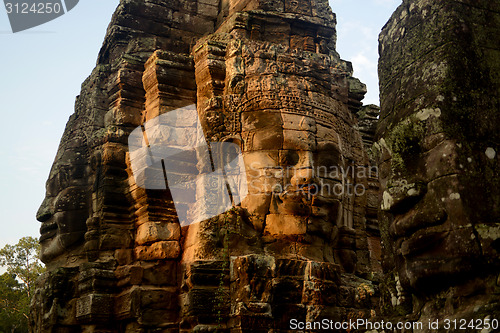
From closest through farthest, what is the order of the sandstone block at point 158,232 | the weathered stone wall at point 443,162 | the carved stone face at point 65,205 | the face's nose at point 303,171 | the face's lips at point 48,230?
the weathered stone wall at point 443,162, the face's nose at point 303,171, the sandstone block at point 158,232, the carved stone face at point 65,205, the face's lips at point 48,230

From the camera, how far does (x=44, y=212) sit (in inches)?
396

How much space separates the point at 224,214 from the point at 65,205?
3.08 metres

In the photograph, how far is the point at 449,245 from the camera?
119 inches

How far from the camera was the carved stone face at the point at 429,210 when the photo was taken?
118 inches

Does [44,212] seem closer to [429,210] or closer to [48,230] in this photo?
[48,230]

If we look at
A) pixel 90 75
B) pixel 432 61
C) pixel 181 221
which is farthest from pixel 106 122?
pixel 432 61

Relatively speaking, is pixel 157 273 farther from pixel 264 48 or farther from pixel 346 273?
pixel 264 48

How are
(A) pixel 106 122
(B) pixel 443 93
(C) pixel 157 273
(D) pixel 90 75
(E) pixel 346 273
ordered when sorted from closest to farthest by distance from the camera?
(B) pixel 443 93 → (C) pixel 157 273 → (E) pixel 346 273 → (A) pixel 106 122 → (D) pixel 90 75

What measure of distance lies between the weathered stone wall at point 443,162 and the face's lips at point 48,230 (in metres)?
7.41

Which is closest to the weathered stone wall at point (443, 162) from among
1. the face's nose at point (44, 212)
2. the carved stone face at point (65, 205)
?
the carved stone face at point (65, 205)

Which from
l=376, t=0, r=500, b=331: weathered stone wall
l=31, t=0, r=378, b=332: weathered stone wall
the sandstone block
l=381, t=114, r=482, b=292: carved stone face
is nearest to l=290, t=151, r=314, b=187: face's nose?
l=31, t=0, r=378, b=332: weathered stone wall

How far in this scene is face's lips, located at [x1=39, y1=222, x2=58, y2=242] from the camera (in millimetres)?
9884

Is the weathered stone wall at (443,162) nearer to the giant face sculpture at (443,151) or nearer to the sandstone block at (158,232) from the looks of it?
the giant face sculpture at (443,151)

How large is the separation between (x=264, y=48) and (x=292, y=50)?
0.48 meters
